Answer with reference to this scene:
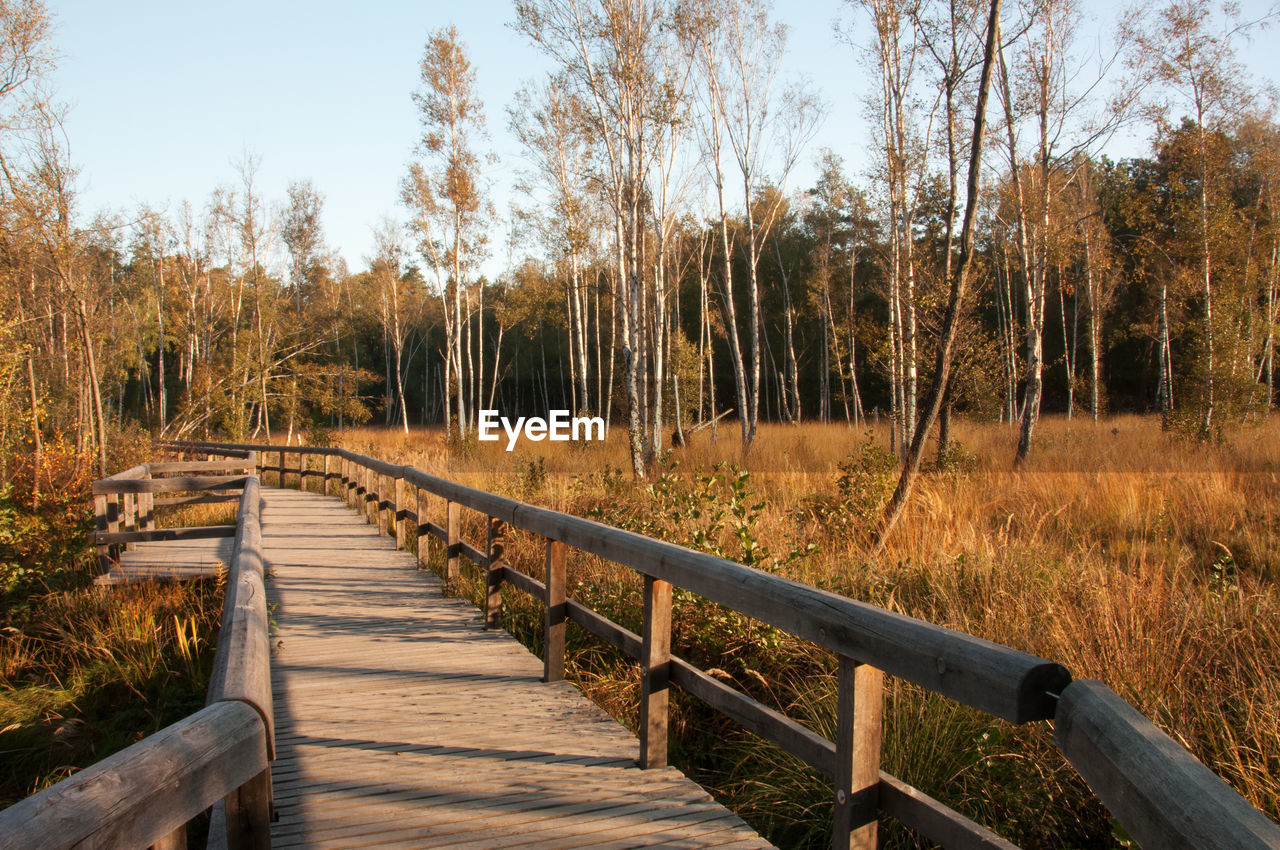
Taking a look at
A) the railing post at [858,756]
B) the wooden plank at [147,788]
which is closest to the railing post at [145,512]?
the wooden plank at [147,788]

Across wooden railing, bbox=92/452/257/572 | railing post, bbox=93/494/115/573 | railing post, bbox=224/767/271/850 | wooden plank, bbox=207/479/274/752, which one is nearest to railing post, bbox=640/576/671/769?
wooden plank, bbox=207/479/274/752

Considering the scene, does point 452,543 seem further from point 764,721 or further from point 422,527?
point 764,721

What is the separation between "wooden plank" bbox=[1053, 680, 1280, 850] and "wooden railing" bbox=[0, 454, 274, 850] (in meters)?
1.58

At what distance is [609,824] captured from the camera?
2.98 meters

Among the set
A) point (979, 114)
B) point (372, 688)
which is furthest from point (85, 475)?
point (979, 114)

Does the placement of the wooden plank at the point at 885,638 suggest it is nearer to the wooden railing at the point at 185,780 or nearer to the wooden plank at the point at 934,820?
the wooden plank at the point at 934,820

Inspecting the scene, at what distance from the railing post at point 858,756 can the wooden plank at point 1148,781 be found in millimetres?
652

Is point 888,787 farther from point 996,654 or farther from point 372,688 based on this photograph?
point 372,688

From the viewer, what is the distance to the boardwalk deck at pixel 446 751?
116 inches

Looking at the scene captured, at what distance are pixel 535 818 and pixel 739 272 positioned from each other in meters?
48.0

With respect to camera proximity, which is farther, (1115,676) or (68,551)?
(68,551)

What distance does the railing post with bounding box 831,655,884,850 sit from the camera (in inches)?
89.2

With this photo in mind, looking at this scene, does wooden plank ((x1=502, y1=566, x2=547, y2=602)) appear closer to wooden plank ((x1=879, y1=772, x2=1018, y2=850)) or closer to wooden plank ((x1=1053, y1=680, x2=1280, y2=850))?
wooden plank ((x1=879, y1=772, x2=1018, y2=850))

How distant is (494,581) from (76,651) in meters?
3.80
